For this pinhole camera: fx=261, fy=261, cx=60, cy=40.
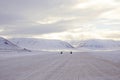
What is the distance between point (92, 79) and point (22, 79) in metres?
4.10

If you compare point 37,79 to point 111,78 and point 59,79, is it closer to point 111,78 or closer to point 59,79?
point 59,79

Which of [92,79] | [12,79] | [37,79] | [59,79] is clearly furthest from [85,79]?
[12,79]

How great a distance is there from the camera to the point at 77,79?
607 inches

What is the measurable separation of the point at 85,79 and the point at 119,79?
1990 mm

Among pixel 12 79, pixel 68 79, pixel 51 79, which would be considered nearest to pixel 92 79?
pixel 68 79

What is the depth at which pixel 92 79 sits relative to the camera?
1534 cm

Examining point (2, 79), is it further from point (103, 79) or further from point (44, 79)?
point (103, 79)

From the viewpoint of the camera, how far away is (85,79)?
50.5 feet

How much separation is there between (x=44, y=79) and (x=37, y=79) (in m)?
0.42

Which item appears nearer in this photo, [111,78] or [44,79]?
[44,79]

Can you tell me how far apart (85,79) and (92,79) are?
41 centimetres

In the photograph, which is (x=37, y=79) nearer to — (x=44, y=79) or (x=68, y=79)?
(x=44, y=79)

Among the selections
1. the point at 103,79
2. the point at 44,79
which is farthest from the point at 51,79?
the point at 103,79

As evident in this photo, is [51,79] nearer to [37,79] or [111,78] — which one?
[37,79]
